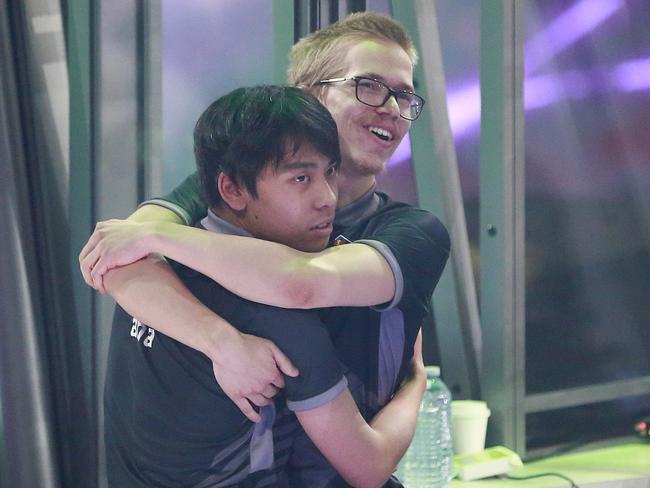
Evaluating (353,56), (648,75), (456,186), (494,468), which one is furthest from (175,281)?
(648,75)

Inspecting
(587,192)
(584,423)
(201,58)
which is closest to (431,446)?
(584,423)

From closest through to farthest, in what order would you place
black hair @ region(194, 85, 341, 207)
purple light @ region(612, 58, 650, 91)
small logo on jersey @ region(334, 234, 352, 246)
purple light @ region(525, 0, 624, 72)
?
black hair @ region(194, 85, 341, 207) → small logo on jersey @ region(334, 234, 352, 246) → purple light @ region(525, 0, 624, 72) → purple light @ region(612, 58, 650, 91)

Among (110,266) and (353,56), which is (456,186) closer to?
(353,56)

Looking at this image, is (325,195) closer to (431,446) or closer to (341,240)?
(341,240)

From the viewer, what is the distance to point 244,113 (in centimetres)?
125

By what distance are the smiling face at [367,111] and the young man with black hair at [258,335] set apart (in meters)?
0.24

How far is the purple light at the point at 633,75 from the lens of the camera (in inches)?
Result: 135

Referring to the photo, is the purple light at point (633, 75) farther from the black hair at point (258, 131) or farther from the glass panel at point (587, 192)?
the black hair at point (258, 131)

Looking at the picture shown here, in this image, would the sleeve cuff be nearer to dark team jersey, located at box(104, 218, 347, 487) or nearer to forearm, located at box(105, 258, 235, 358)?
dark team jersey, located at box(104, 218, 347, 487)

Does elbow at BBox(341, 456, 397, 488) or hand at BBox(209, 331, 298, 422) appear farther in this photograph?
elbow at BBox(341, 456, 397, 488)

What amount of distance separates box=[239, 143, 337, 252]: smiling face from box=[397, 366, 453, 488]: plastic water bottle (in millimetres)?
1487

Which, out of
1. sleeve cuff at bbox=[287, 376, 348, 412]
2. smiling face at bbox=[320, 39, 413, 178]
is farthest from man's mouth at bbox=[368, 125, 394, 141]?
sleeve cuff at bbox=[287, 376, 348, 412]

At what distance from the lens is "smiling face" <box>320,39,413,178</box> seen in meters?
1.54

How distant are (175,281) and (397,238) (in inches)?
13.0
